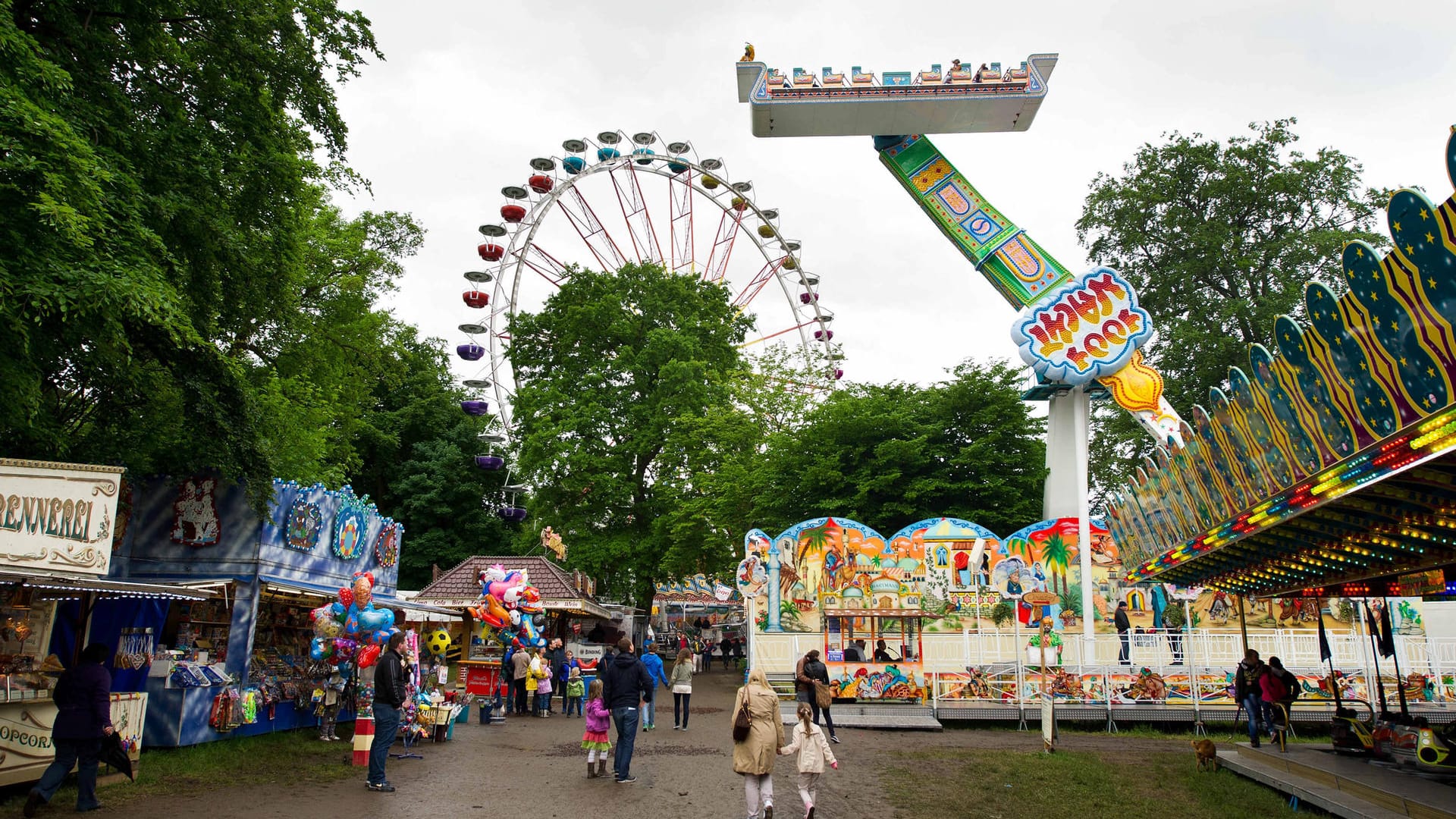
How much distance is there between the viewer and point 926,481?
25.4 meters

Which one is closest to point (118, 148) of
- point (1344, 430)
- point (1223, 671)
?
point (1344, 430)

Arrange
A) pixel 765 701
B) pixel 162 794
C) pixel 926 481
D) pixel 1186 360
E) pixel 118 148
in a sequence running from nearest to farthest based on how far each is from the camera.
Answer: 1. pixel 765 701
2. pixel 162 794
3. pixel 118 148
4. pixel 926 481
5. pixel 1186 360

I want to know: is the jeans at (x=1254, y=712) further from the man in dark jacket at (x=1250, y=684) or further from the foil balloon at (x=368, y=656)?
the foil balloon at (x=368, y=656)

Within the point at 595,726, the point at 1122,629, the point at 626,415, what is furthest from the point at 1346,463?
the point at 626,415

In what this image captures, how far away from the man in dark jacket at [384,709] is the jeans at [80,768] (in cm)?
225

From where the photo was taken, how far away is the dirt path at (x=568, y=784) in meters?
8.20

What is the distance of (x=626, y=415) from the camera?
101 ft

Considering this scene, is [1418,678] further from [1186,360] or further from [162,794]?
[162,794]

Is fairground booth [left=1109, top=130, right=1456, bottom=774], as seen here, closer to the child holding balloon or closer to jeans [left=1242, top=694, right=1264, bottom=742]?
jeans [left=1242, top=694, right=1264, bottom=742]

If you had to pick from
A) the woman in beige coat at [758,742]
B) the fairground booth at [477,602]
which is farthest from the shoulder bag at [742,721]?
the fairground booth at [477,602]

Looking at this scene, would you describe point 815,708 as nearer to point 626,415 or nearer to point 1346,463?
point 1346,463

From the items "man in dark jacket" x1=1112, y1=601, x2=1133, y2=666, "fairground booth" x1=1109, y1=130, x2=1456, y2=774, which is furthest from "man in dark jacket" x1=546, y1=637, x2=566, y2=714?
"fairground booth" x1=1109, y1=130, x2=1456, y2=774

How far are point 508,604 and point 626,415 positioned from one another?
15.4 m

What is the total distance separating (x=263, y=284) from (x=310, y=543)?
148 inches
